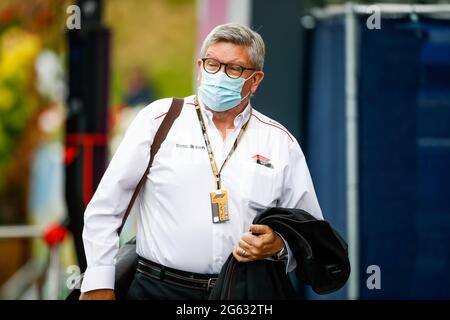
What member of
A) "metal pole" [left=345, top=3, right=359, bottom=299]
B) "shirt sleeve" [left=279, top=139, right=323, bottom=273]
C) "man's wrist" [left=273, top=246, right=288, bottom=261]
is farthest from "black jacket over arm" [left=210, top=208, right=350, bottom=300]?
"metal pole" [left=345, top=3, right=359, bottom=299]

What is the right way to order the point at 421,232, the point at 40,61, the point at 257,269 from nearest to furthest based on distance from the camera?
the point at 257,269, the point at 421,232, the point at 40,61

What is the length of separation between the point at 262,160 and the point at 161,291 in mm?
649

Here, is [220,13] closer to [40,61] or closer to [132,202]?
[132,202]

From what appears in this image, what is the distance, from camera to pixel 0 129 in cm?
1195

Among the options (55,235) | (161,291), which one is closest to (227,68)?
(161,291)

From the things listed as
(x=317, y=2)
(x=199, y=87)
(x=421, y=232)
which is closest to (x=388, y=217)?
(x=421, y=232)

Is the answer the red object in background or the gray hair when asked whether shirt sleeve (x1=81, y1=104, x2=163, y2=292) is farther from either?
the red object in background

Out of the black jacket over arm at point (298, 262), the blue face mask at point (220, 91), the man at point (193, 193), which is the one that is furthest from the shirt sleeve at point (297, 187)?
the blue face mask at point (220, 91)

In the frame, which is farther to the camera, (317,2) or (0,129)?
(0,129)

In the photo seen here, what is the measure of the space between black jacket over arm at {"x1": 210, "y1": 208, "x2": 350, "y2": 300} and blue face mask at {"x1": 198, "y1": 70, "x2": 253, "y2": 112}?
1.63 ft

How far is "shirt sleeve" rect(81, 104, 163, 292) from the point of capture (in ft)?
11.3

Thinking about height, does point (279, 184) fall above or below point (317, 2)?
below

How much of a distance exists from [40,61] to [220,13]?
5872 mm

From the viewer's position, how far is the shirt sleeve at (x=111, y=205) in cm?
343
